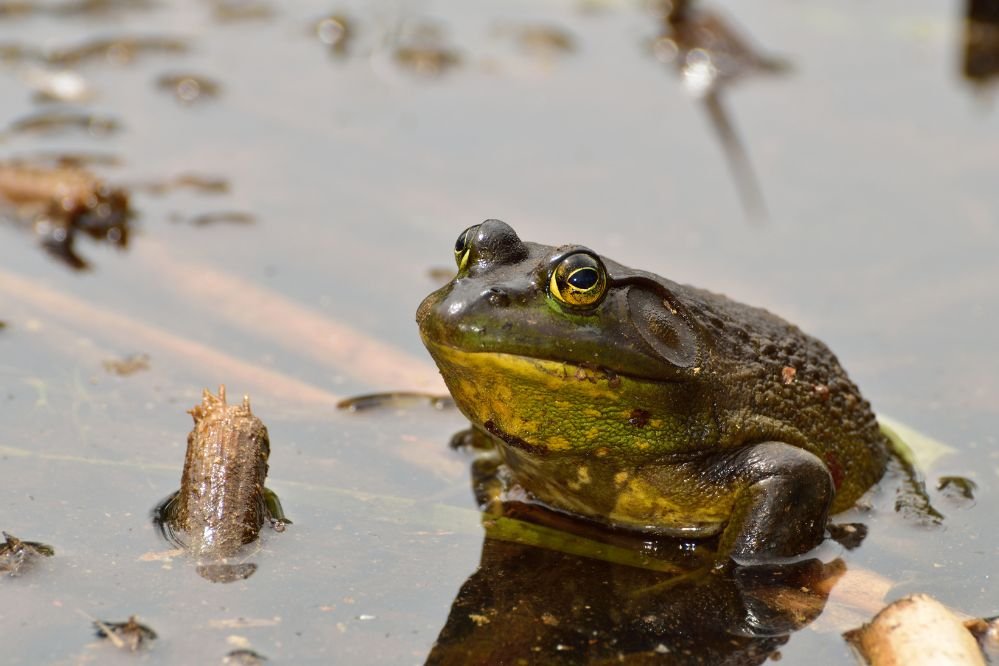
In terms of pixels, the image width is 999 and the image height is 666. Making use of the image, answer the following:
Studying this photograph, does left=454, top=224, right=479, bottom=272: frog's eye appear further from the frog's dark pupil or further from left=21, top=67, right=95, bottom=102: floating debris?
left=21, top=67, right=95, bottom=102: floating debris

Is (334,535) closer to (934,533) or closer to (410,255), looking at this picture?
(934,533)

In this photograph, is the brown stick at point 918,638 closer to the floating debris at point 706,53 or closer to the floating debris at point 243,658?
the floating debris at point 243,658

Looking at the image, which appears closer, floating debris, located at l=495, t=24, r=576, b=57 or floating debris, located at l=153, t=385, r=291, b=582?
floating debris, located at l=153, t=385, r=291, b=582

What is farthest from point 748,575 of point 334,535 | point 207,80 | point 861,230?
point 207,80

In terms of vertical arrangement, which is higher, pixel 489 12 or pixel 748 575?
pixel 489 12

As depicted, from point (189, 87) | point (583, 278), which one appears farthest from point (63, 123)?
point (583, 278)

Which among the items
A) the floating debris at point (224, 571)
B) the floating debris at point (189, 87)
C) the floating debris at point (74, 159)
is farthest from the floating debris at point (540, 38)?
the floating debris at point (224, 571)

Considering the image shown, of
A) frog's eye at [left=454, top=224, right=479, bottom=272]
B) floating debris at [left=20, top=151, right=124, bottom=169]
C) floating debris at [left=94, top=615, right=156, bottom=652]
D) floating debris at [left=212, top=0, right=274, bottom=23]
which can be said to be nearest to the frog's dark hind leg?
frog's eye at [left=454, top=224, right=479, bottom=272]

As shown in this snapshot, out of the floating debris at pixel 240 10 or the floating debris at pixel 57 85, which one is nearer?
the floating debris at pixel 57 85
